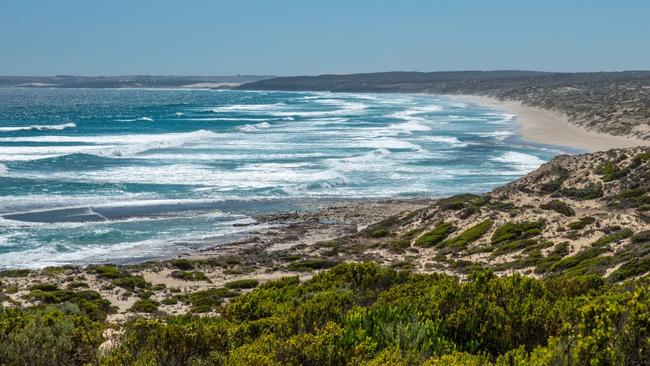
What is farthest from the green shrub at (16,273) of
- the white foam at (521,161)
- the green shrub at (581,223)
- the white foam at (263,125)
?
the white foam at (263,125)

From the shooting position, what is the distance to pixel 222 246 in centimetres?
2841

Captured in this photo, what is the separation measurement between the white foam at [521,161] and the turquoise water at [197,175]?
14 cm

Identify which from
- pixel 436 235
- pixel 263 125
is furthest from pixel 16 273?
pixel 263 125

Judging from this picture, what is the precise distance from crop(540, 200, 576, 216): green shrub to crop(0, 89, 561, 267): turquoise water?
12299 mm

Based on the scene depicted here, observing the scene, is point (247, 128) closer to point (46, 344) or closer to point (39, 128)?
point (39, 128)

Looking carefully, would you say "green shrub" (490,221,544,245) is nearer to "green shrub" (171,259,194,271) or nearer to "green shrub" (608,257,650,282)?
"green shrub" (608,257,650,282)

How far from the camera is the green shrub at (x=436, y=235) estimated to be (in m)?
27.0

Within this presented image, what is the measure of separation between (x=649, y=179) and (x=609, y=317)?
2589cm

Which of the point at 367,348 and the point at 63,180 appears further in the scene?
the point at 63,180

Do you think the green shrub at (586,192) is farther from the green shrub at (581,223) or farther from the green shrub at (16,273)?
the green shrub at (16,273)

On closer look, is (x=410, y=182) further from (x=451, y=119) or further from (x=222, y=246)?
(x=451, y=119)

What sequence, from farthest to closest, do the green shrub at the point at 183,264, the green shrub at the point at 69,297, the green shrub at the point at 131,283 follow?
the green shrub at the point at 183,264, the green shrub at the point at 131,283, the green shrub at the point at 69,297

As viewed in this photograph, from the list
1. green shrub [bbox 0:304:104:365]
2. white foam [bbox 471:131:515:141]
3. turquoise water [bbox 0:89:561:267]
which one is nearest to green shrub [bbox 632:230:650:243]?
green shrub [bbox 0:304:104:365]

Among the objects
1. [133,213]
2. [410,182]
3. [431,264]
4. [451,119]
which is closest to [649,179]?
[431,264]
